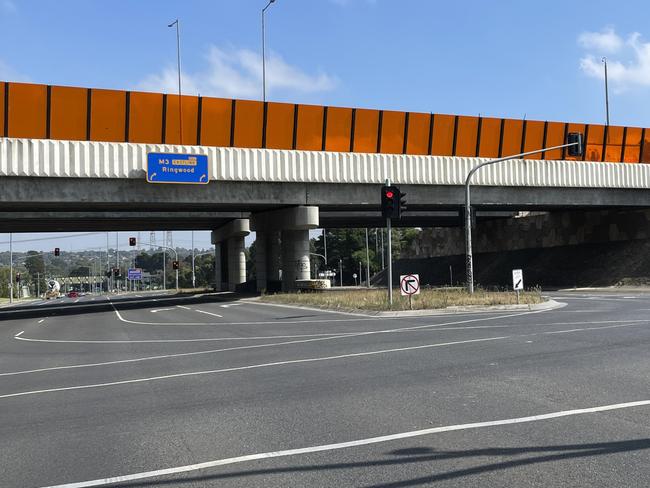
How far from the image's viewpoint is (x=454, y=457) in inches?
230

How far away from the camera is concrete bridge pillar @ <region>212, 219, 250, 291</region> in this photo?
56.8 meters

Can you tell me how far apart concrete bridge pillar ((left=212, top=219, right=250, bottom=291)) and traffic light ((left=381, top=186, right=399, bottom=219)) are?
99.7 ft

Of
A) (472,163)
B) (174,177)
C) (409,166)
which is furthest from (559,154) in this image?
(174,177)

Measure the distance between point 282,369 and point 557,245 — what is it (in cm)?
4716

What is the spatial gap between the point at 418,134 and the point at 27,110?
70.7ft

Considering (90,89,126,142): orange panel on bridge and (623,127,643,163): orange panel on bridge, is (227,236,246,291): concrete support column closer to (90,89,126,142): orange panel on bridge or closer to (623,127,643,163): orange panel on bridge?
(90,89,126,142): orange panel on bridge

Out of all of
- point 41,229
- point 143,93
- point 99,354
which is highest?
point 143,93

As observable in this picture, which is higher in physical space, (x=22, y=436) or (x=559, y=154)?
(x=559, y=154)

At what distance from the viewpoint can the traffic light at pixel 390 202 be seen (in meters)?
26.2

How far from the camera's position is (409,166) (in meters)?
39.7

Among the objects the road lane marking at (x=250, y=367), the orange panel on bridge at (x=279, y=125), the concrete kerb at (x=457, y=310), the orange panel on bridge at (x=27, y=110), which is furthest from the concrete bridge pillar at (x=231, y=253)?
the road lane marking at (x=250, y=367)

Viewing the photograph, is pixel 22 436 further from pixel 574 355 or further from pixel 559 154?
pixel 559 154

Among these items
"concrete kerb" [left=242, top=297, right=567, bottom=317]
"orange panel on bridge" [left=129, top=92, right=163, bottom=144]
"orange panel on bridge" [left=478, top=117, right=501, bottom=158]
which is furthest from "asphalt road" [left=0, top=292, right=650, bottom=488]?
"orange panel on bridge" [left=478, top=117, right=501, bottom=158]

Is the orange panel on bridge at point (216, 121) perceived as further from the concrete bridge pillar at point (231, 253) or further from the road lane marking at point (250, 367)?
the road lane marking at point (250, 367)
